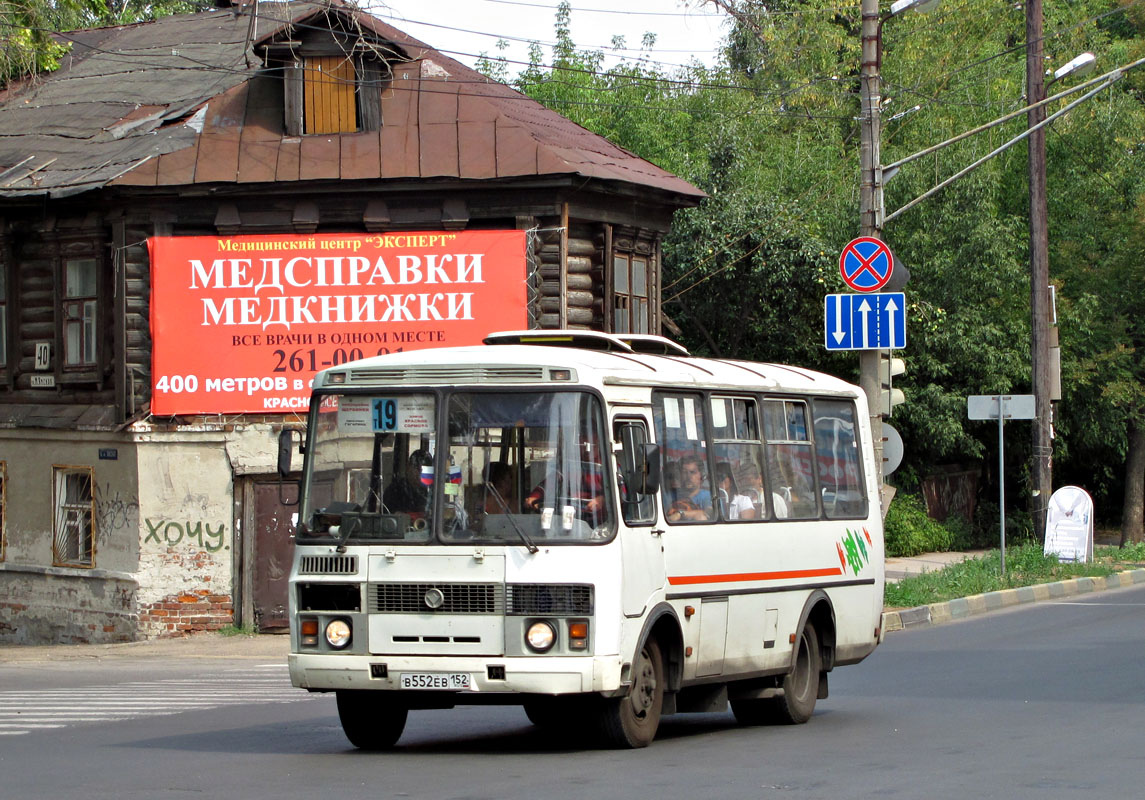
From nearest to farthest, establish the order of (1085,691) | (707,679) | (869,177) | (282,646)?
(707,679) → (1085,691) → (869,177) → (282,646)

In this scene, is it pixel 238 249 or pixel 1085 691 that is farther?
pixel 238 249

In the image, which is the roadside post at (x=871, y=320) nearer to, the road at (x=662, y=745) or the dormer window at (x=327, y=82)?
the road at (x=662, y=745)

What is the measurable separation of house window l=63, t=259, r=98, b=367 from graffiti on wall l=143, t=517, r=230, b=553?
2838 millimetres

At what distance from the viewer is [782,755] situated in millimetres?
10188

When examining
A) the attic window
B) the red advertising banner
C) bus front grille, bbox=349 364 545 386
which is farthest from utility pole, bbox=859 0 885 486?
bus front grille, bbox=349 364 545 386

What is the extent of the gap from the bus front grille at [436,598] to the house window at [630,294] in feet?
47.6

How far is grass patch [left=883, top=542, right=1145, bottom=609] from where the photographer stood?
21922 mm

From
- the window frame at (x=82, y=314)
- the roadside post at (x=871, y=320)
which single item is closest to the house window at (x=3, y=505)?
the window frame at (x=82, y=314)

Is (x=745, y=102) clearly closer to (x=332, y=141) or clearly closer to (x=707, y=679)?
(x=332, y=141)

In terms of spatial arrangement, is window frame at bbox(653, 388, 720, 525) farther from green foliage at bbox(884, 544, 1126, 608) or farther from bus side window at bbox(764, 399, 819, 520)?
green foliage at bbox(884, 544, 1126, 608)

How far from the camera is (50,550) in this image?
80.9 ft

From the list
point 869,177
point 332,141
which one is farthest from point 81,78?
point 869,177

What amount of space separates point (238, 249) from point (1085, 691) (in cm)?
1404

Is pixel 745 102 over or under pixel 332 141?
over
